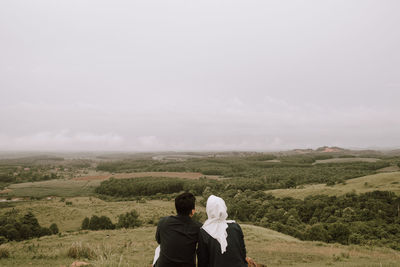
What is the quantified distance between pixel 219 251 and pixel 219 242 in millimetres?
151

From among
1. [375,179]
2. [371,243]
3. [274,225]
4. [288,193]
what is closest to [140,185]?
[288,193]

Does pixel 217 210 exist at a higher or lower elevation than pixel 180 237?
higher

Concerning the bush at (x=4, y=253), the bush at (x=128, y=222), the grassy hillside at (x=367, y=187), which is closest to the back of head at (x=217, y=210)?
the bush at (x=4, y=253)

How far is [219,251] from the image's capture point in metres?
4.41

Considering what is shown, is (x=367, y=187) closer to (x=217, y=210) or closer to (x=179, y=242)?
(x=217, y=210)

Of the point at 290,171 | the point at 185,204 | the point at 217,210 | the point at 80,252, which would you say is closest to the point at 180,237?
the point at 185,204

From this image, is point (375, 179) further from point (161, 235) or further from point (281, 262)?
point (161, 235)

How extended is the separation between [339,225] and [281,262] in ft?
59.9

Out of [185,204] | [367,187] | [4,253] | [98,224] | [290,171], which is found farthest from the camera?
[290,171]

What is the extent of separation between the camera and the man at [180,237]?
4496mm

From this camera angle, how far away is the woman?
4.43 meters

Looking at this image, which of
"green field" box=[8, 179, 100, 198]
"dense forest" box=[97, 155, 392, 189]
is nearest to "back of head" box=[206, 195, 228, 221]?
"dense forest" box=[97, 155, 392, 189]

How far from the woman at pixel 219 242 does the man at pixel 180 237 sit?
0.17 metres

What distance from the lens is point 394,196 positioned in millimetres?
41406
